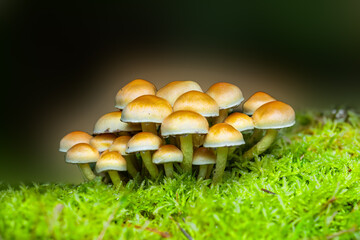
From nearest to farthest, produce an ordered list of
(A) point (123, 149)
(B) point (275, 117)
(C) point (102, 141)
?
(B) point (275, 117)
(A) point (123, 149)
(C) point (102, 141)

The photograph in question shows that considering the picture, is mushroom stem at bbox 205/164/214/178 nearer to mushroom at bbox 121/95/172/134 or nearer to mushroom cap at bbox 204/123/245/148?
mushroom cap at bbox 204/123/245/148

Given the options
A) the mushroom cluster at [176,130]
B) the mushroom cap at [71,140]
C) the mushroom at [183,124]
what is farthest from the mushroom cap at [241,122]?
the mushroom cap at [71,140]

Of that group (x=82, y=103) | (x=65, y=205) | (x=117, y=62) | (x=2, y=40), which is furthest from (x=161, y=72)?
(x=65, y=205)

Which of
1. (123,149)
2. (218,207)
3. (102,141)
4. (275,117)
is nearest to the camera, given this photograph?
(218,207)

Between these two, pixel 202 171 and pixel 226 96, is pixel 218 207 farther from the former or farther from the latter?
pixel 226 96

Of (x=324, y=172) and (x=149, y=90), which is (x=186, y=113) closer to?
(x=149, y=90)

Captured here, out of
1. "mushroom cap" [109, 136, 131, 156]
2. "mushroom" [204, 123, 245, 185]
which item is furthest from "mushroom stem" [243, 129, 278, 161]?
"mushroom cap" [109, 136, 131, 156]

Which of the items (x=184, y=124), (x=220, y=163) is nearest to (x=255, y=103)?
(x=220, y=163)

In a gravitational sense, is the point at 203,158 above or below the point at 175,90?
below
